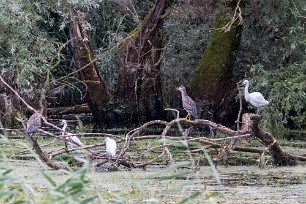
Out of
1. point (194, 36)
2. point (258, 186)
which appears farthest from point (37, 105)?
point (258, 186)

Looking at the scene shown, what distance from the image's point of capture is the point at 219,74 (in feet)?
53.5

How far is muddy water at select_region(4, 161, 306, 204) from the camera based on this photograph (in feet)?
24.1

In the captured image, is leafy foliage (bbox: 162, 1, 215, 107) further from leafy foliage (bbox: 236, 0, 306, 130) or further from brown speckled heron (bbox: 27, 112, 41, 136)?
brown speckled heron (bbox: 27, 112, 41, 136)

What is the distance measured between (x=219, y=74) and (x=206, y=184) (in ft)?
26.8

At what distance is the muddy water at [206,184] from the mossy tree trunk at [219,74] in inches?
251

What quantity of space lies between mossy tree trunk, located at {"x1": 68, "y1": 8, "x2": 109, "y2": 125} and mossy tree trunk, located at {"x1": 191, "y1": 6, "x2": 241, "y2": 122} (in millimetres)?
1730

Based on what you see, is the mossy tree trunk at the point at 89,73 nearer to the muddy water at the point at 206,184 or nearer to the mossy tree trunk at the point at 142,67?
the mossy tree trunk at the point at 142,67

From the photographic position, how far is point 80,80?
54.2ft

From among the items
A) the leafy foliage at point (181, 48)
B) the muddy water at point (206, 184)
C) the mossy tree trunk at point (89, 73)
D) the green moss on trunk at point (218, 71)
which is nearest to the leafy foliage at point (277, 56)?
the green moss on trunk at point (218, 71)

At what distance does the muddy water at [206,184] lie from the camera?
7355 millimetres

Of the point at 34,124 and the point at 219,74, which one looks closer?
the point at 34,124

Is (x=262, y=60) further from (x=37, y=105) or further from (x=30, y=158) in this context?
(x=30, y=158)

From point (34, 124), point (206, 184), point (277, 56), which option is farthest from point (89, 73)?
point (206, 184)

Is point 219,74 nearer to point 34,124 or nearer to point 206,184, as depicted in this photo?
point 34,124
